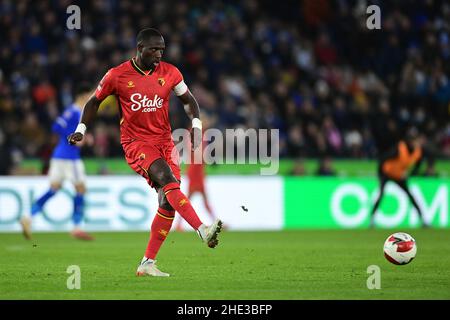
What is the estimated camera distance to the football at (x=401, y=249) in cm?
1070

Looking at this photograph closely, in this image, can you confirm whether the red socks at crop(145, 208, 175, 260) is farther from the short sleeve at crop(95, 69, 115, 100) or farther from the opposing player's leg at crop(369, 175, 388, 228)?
the opposing player's leg at crop(369, 175, 388, 228)

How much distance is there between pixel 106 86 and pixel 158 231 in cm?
160

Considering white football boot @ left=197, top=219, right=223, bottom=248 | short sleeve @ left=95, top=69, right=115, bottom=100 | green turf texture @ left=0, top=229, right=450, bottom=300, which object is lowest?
green turf texture @ left=0, top=229, right=450, bottom=300

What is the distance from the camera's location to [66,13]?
892 inches

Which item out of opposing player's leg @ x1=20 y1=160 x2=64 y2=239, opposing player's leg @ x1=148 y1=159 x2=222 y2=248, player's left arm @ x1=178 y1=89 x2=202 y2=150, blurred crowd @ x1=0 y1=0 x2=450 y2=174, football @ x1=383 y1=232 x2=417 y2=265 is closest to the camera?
opposing player's leg @ x1=148 y1=159 x2=222 y2=248

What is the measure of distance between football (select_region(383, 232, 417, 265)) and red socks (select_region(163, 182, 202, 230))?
250cm

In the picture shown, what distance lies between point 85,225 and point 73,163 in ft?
9.02

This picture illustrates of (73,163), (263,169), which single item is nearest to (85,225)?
(73,163)

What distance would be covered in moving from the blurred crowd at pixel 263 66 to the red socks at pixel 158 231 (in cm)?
1024

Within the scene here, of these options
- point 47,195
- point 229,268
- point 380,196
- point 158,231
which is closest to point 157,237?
point 158,231

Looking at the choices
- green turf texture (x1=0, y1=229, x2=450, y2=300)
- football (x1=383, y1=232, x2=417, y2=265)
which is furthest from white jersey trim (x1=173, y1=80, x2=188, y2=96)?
football (x1=383, y1=232, x2=417, y2=265)

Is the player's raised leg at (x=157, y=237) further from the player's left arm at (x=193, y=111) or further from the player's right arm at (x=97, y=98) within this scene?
the player's right arm at (x=97, y=98)

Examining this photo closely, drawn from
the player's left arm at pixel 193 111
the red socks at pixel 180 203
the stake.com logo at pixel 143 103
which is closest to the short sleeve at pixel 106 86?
the stake.com logo at pixel 143 103

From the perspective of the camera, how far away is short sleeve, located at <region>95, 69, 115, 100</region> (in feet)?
32.3
